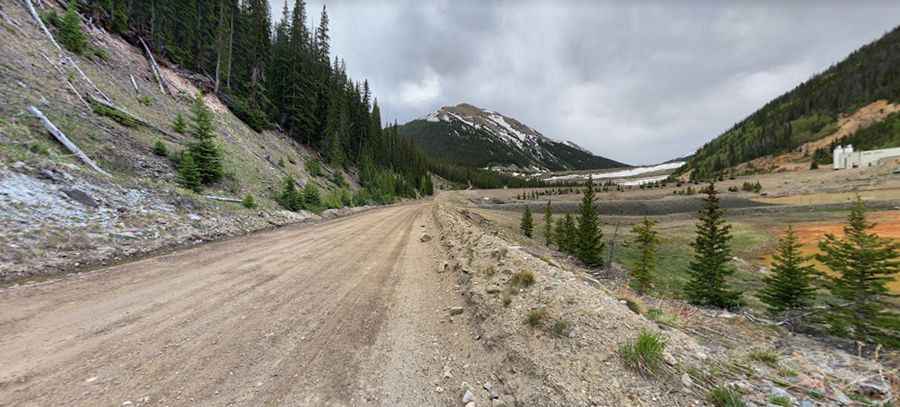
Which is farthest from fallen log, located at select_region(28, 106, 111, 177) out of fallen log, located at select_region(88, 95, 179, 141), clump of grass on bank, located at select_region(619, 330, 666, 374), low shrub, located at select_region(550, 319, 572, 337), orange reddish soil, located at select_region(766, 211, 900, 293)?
orange reddish soil, located at select_region(766, 211, 900, 293)

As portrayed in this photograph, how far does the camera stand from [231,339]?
4969 millimetres

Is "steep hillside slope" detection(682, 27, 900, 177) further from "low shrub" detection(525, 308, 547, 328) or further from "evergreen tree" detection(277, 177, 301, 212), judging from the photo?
"low shrub" detection(525, 308, 547, 328)

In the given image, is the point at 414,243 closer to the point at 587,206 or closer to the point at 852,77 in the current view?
the point at 587,206

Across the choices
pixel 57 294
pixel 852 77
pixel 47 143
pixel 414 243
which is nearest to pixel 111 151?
pixel 47 143

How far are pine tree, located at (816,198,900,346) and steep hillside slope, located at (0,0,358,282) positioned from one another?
68.7 feet

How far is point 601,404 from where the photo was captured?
10.9 ft

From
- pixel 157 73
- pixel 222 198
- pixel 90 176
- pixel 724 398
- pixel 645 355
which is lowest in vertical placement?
pixel 724 398

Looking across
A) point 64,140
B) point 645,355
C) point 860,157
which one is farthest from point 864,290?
point 860,157

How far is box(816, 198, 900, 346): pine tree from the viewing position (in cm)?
836

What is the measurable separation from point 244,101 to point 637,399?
4984 centimetres

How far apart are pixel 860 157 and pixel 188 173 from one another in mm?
138076

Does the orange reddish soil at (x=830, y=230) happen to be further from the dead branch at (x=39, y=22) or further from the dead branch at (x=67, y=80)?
the dead branch at (x=39, y=22)

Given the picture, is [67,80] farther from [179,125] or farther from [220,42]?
[220,42]

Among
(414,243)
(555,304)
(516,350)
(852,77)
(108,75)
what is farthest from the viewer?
(852,77)
